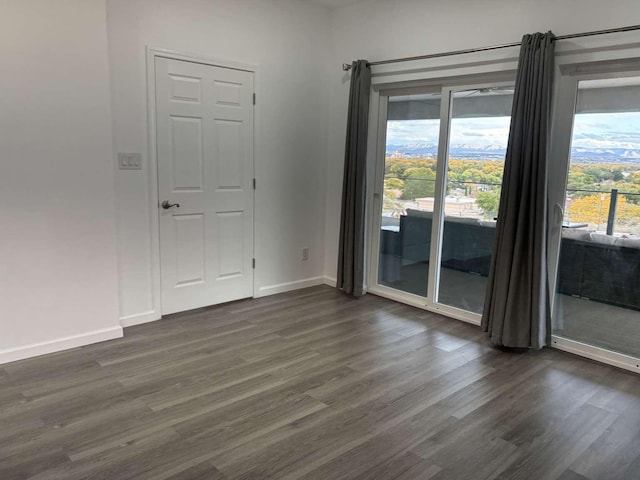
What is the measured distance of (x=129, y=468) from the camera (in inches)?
86.9

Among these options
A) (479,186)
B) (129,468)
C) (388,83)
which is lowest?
(129,468)

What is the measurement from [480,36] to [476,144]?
0.82 m

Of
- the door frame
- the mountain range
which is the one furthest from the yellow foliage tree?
the door frame

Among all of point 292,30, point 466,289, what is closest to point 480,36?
point 292,30

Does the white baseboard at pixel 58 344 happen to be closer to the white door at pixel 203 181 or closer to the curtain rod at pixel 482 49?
the white door at pixel 203 181

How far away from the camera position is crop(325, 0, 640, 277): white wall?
3328 mm

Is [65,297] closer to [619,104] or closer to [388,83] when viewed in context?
[388,83]

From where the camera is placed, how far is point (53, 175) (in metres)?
3.28

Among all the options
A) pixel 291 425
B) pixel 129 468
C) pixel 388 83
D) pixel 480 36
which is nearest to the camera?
pixel 129 468

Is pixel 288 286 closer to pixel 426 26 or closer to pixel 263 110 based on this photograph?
pixel 263 110

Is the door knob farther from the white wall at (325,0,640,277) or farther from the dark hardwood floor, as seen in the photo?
the white wall at (325,0,640,277)

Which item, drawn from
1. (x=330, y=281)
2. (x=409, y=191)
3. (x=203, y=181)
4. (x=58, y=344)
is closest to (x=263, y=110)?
(x=203, y=181)

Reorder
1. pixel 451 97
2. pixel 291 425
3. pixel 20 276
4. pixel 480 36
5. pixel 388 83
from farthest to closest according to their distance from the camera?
pixel 388 83 < pixel 451 97 < pixel 480 36 < pixel 20 276 < pixel 291 425

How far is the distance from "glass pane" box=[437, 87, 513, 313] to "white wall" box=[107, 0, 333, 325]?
1453mm
